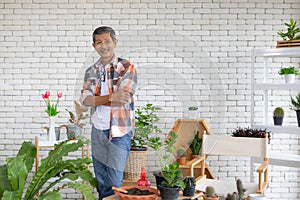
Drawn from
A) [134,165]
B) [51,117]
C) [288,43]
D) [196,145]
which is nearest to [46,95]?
[51,117]

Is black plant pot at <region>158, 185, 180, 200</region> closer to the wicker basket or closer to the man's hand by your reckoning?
the man's hand

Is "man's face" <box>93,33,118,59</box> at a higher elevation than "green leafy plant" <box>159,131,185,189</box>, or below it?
higher

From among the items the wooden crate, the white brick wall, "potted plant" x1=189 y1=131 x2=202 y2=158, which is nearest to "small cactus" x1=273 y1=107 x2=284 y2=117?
the white brick wall

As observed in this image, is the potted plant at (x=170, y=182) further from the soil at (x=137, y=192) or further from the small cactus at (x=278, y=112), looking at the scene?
the small cactus at (x=278, y=112)

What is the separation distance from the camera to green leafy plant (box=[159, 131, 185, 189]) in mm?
1936

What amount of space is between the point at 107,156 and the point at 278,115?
2564 millimetres

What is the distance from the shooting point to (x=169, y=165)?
222 centimetres

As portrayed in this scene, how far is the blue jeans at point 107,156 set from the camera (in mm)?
2141

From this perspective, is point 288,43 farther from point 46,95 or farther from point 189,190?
point 46,95

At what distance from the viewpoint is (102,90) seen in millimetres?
2027

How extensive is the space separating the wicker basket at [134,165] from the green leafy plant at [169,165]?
144 centimetres

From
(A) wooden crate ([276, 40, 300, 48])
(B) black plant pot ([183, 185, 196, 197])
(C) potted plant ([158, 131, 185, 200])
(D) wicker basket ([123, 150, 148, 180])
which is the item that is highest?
(A) wooden crate ([276, 40, 300, 48])

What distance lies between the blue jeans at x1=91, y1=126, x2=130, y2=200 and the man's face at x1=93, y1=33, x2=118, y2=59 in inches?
16.6

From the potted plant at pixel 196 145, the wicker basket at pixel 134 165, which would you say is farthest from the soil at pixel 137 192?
the potted plant at pixel 196 145
